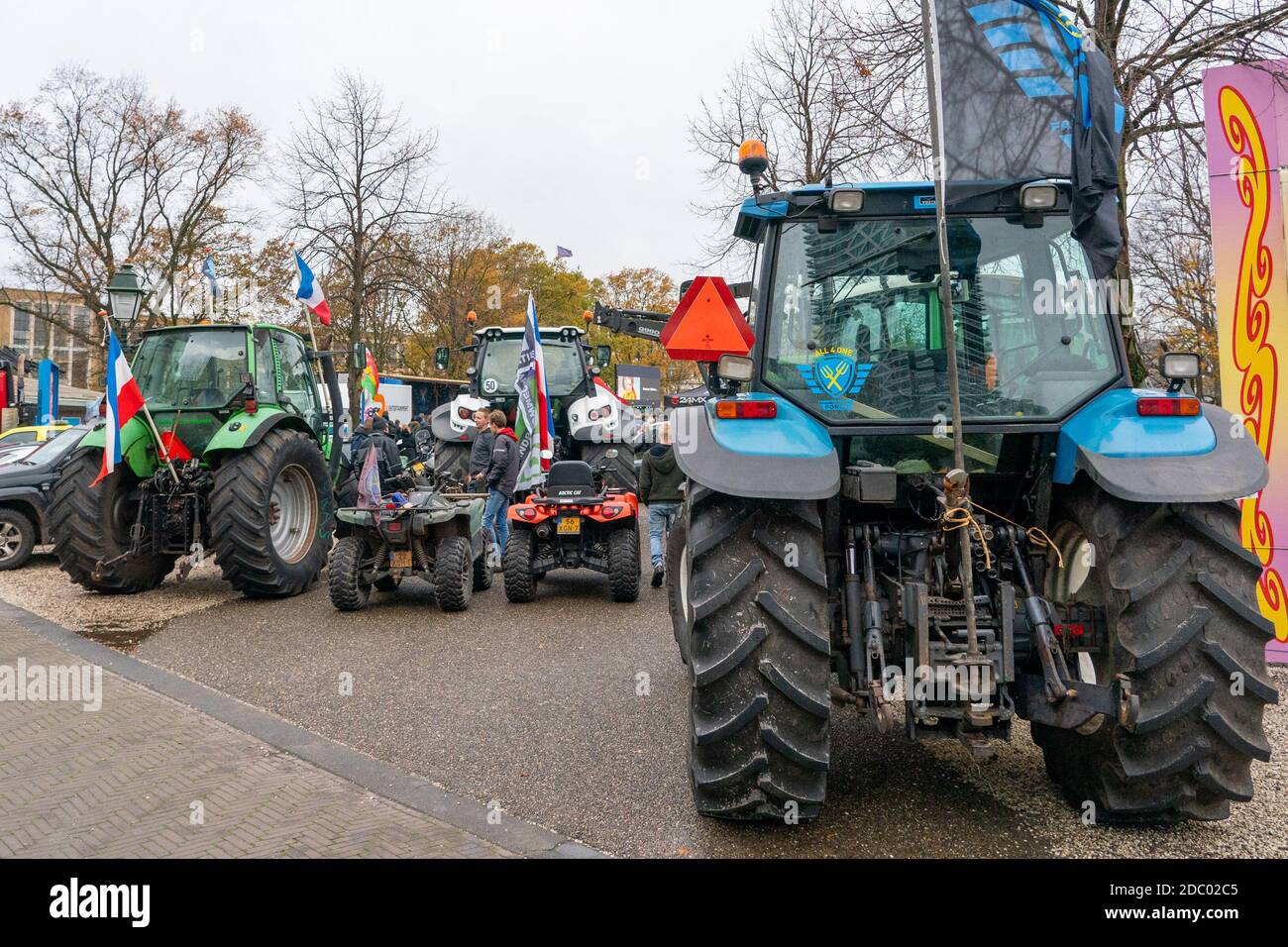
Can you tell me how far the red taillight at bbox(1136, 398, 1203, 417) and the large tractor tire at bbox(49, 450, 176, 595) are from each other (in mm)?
8573

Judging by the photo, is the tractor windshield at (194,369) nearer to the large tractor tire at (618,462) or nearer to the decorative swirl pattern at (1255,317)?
the large tractor tire at (618,462)

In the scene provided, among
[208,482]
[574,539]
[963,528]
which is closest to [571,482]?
[574,539]

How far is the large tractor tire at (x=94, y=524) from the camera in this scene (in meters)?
8.41

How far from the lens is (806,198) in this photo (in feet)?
12.7

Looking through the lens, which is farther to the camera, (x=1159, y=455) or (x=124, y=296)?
(x=124, y=296)

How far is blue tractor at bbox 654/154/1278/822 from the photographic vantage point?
126 inches

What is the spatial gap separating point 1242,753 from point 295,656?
226 inches

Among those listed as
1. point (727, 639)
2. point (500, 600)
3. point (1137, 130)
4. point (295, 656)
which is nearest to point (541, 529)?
point (500, 600)

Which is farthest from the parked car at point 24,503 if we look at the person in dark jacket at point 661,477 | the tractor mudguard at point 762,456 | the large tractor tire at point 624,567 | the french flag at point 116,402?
the tractor mudguard at point 762,456

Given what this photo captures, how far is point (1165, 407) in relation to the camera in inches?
137

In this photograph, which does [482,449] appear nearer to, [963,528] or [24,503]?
[24,503]

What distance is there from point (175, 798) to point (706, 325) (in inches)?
132

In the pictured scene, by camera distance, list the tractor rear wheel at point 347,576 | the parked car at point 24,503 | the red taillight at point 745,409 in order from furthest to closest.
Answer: the parked car at point 24,503, the tractor rear wheel at point 347,576, the red taillight at point 745,409

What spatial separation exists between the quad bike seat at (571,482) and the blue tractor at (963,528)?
4.97 m
